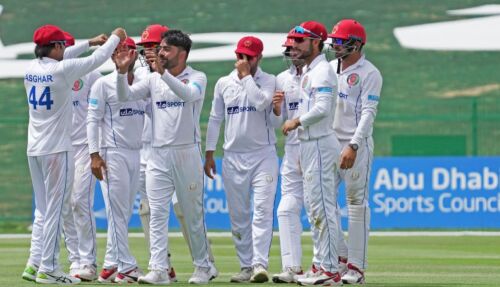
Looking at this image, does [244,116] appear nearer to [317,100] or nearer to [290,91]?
[290,91]

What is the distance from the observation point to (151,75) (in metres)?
11.2

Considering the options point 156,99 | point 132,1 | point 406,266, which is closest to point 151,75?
point 156,99

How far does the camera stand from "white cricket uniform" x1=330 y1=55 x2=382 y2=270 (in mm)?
11039

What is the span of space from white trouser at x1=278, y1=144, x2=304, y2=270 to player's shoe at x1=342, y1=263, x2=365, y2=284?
54 cm

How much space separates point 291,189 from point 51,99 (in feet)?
7.90

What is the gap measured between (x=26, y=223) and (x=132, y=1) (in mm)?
13201

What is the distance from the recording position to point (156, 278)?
10883 mm

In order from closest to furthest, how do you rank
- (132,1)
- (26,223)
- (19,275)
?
1. (19,275)
2. (26,223)
3. (132,1)

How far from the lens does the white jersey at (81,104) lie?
12531mm

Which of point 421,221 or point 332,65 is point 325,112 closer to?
point 332,65

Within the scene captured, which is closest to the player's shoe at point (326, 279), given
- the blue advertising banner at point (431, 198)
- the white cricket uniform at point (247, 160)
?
the white cricket uniform at point (247, 160)

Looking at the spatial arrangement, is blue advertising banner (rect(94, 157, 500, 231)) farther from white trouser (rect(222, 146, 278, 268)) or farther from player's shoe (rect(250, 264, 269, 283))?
player's shoe (rect(250, 264, 269, 283))

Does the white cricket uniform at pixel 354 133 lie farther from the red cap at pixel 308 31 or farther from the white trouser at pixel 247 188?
the white trouser at pixel 247 188

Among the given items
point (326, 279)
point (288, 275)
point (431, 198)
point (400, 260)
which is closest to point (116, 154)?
point (288, 275)
